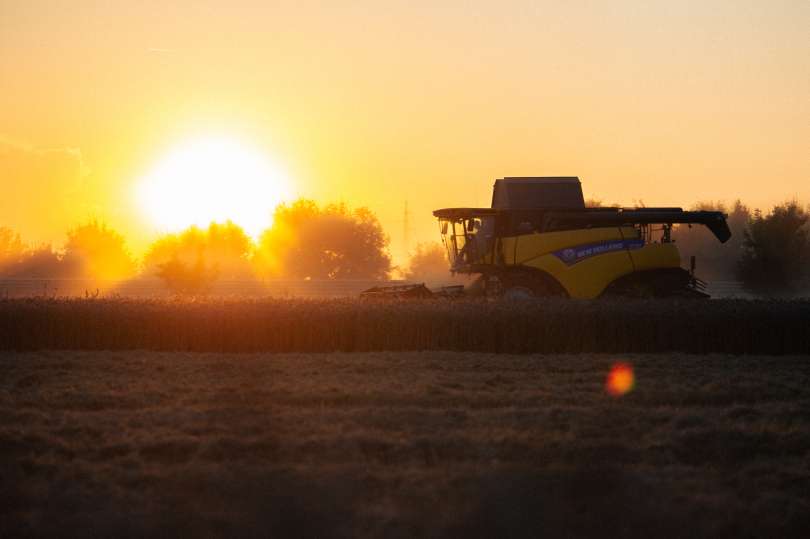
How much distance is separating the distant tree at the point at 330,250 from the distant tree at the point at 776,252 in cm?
3544

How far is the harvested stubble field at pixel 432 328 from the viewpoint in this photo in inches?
745

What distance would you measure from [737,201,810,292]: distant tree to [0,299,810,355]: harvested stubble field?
1171 inches

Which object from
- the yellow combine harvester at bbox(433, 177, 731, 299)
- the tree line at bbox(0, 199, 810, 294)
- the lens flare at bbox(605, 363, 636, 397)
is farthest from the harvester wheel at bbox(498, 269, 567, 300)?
the tree line at bbox(0, 199, 810, 294)

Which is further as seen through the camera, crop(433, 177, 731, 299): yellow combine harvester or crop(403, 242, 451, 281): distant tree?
crop(403, 242, 451, 281): distant tree

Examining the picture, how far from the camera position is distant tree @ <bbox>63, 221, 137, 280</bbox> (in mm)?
82688

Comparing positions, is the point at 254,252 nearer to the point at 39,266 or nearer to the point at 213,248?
the point at 213,248

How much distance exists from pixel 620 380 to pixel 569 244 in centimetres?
826

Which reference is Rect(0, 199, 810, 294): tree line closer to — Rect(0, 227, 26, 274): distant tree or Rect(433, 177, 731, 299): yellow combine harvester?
Rect(0, 227, 26, 274): distant tree

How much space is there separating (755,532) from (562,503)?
1363 mm

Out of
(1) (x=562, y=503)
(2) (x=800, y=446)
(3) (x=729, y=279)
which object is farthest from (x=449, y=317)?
(3) (x=729, y=279)

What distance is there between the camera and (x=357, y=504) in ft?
23.5

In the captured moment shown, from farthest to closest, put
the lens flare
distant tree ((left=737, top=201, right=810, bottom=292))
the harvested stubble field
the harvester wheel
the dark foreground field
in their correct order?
distant tree ((left=737, top=201, right=810, bottom=292))
the harvester wheel
the harvested stubble field
the lens flare
the dark foreground field

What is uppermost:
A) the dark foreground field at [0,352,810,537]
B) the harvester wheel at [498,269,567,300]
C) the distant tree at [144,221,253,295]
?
the distant tree at [144,221,253,295]

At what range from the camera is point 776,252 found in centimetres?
4838
